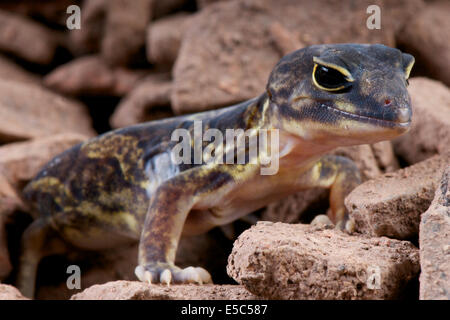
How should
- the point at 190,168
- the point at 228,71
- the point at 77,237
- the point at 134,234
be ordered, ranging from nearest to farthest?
the point at 190,168, the point at 134,234, the point at 77,237, the point at 228,71

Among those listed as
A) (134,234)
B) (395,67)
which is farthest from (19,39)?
(395,67)

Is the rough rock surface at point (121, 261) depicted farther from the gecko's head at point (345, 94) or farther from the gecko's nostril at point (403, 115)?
the gecko's nostril at point (403, 115)

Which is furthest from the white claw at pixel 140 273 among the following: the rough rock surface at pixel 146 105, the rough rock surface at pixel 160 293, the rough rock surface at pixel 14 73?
the rough rock surface at pixel 14 73

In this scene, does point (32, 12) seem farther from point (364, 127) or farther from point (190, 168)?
point (364, 127)

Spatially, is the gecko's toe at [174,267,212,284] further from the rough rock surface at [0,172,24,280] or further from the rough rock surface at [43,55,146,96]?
the rough rock surface at [43,55,146,96]

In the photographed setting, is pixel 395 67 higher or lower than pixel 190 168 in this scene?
higher

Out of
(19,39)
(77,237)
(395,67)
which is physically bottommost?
(77,237)

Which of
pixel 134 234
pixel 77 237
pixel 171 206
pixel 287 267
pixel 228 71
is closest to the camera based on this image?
pixel 287 267

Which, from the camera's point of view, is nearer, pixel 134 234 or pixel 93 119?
pixel 134 234
